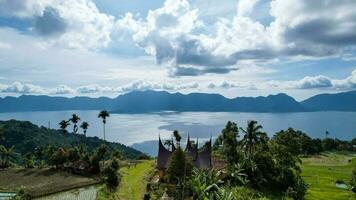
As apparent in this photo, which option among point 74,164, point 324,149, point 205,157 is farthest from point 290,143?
point 324,149

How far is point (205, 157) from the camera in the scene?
216ft

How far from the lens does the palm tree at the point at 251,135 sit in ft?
226

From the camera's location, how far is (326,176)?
285ft

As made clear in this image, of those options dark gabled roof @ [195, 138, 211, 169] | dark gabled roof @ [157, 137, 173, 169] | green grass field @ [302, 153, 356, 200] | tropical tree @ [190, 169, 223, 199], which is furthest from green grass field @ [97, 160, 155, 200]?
green grass field @ [302, 153, 356, 200]

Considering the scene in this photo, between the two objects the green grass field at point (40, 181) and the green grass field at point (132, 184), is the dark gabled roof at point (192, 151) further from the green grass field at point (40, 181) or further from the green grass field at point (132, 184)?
the green grass field at point (40, 181)

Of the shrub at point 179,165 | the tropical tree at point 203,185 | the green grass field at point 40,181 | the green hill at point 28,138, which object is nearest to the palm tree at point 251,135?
the shrub at point 179,165

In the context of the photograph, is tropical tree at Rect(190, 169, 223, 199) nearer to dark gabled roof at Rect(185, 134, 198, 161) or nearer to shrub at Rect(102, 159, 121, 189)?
shrub at Rect(102, 159, 121, 189)

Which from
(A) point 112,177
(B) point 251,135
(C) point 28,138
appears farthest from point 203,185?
(C) point 28,138

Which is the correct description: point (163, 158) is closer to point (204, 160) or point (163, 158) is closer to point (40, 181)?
point (204, 160)

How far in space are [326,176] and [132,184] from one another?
51.1m

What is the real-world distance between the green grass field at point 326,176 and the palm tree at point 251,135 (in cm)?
1292

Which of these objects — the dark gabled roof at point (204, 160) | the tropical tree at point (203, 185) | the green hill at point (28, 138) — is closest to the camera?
the tropical tree at point (203, 185)

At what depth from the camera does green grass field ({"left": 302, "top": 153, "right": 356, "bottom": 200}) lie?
67.4 meters

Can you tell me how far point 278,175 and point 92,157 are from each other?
33157 millimetres
